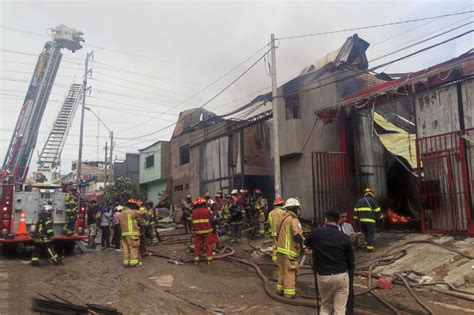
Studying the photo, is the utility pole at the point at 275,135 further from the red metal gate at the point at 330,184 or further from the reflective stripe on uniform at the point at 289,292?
the reflective stripe on uniform at the point at 289,292

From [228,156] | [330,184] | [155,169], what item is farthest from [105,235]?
[155,169]

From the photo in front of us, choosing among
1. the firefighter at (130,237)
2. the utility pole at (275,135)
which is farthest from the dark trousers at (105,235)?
the utility pole at (275,135)

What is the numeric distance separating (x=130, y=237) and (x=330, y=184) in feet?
20.8

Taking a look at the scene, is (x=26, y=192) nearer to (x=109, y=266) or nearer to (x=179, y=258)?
(x=109, y=266)

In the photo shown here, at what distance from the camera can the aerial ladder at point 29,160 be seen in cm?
1052

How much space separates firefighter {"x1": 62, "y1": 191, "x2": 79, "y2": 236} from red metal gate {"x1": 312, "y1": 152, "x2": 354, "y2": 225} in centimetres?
714

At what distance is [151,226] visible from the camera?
1320cm

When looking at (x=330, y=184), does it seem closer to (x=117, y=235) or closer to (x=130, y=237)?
(x=130, y=237)

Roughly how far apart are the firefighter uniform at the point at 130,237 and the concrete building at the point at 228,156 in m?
10.1

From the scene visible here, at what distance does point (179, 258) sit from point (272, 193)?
1108 centimetres

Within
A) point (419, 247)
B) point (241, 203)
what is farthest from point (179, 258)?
point (419, 247)

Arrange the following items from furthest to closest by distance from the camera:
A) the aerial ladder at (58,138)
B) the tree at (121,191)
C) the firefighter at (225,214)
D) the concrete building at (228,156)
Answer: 1. the tree at (121,191)
2. the concrete building at (228,156)
3. the aerial ladder at (58,138)
4. the firefighter at (225,214)

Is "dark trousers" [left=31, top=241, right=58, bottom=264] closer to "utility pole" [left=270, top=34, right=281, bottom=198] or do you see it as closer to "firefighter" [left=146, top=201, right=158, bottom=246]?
"firefighter" [left=146, top=201, right=158, bottom=246]

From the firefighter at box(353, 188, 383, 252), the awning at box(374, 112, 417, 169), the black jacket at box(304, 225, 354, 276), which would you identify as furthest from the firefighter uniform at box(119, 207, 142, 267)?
the awning at box(374, 112, 417, 169)
